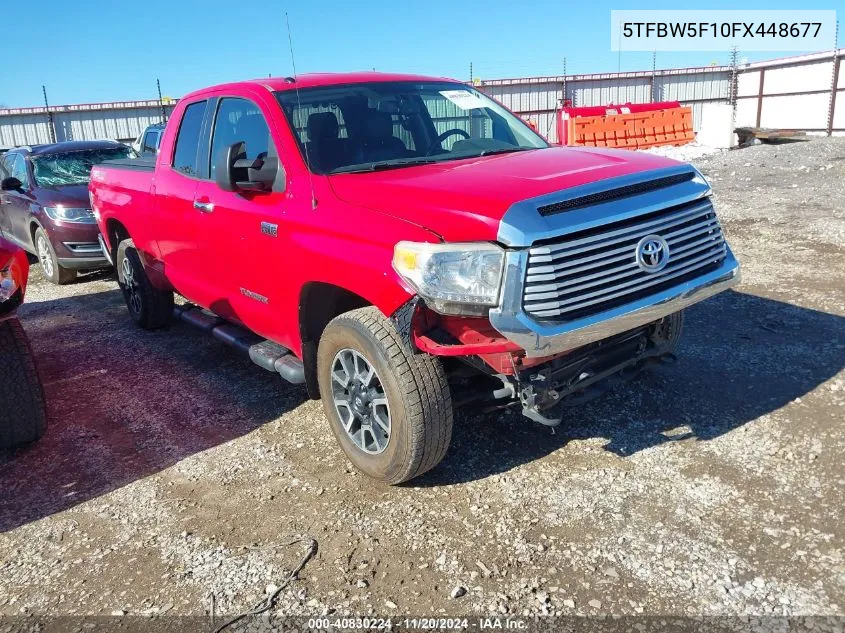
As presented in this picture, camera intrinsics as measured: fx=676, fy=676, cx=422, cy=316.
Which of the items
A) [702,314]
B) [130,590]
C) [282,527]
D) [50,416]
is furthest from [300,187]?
[702,314]

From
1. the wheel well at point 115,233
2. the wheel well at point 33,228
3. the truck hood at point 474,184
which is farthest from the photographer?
the wheel well at point 33,228

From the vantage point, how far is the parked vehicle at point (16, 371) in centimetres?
384

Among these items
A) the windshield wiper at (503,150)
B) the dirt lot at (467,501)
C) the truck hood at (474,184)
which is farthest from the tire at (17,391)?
the windshield wiper at (503,150)

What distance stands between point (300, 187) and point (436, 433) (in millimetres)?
1505

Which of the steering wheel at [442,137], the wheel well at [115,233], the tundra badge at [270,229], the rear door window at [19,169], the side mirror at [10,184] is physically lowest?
the wheel well at [115,233]

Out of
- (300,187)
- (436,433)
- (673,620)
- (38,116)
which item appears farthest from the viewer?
(38,116)

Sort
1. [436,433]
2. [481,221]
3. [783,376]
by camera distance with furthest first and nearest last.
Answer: [783,376]
[436,433]
[481,221]

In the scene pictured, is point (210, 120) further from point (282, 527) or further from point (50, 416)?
point (282, 527)

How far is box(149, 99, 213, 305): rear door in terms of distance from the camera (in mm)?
4734

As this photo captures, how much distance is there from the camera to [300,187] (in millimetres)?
3627

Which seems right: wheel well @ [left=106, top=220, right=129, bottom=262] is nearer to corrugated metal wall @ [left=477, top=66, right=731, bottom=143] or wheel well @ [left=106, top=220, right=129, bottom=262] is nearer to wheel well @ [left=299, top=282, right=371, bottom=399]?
wheel well @ [left=299, top=282, right=371, bottom=399]

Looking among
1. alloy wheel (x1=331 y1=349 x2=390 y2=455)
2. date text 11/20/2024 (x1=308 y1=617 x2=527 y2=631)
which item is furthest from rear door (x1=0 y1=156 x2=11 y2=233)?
date text 11/20/2024 (x1=308 y1=617 x2=527 y2=631)

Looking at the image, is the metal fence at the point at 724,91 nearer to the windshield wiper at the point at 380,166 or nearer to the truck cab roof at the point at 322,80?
the truck cab roof at the point at 322,80

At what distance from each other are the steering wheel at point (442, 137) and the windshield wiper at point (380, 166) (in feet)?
0.50
